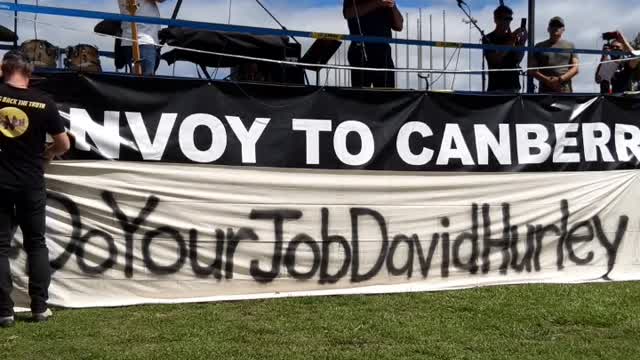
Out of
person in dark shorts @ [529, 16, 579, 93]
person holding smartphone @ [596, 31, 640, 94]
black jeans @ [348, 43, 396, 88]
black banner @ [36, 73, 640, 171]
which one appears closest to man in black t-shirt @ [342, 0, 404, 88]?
black jeans @ [348, 43, 396, 88]

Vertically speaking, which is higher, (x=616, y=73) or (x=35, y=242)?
(x=616, y=73)

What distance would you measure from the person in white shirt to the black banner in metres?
0.63

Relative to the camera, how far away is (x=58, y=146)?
569 centimetres

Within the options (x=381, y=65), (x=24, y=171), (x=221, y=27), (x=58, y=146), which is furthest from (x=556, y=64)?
(x=24, y=171)

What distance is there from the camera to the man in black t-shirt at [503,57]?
837cm

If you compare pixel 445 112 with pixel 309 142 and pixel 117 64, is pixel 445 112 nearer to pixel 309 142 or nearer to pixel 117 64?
Result: pixel 309 142

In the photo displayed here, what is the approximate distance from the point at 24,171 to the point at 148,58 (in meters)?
1.89

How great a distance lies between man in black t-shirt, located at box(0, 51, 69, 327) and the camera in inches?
213

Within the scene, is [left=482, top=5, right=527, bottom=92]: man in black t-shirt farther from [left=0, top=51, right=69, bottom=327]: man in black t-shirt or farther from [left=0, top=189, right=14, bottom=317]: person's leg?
[left=0, top=189, right=14, bottom=317]: person's leg

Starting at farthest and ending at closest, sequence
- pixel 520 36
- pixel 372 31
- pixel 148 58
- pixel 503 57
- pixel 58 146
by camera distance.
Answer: pixel 520 36, pixel 503 57, pixel 372 31, pixel 148 58, pixel 58 146

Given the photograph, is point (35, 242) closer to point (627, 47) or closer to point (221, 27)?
point (221, 27)

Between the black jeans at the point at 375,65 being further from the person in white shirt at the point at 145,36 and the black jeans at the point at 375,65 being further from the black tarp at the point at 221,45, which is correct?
the person in white shirt at the point at 145,36

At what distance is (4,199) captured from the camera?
5.43 m

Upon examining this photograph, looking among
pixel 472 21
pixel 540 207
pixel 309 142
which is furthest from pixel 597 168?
pixel 309 142
